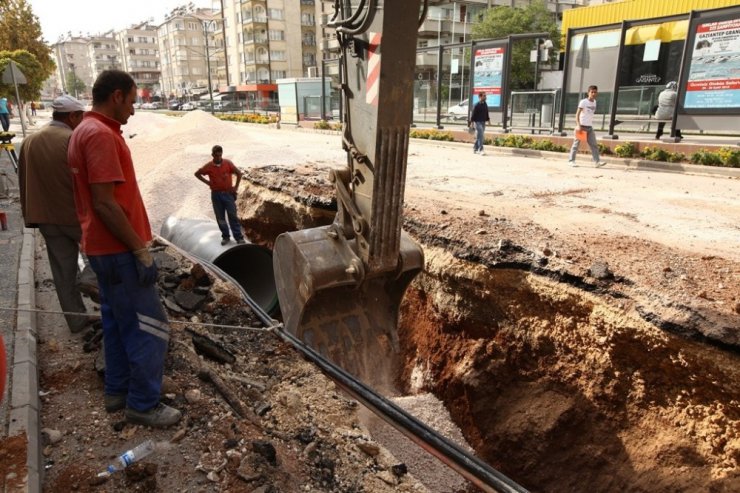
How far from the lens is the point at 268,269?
25.5 ft

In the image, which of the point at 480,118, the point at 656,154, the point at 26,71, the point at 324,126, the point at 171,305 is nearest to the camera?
the point at 171,305

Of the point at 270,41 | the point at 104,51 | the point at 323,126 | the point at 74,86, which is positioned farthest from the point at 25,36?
the point at 104,51

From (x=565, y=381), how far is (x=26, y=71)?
94.3 feet

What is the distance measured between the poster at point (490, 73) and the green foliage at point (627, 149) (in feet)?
15.5

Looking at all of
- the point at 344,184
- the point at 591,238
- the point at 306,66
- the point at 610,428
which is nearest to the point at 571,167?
the point at 591,238

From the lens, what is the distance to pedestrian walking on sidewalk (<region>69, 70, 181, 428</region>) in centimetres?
273

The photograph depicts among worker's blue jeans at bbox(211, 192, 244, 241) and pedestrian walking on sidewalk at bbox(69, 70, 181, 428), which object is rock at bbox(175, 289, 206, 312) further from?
worker's blue jeans at bbox(211, 192, 244, 241)

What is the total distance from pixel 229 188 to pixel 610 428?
608cm

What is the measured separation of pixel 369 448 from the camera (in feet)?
13.4

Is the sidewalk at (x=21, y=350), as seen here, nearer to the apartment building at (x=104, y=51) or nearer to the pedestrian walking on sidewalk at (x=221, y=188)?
the pedestrian walking on sidewalk at (x=221, y=188)

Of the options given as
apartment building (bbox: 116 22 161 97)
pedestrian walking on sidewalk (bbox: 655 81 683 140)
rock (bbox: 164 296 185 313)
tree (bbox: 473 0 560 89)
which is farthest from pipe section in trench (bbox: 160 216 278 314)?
apartment building (bbox: 116 22 161 97)

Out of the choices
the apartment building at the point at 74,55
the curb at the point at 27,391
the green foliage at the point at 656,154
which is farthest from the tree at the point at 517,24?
the apartment building at the point at 74,55

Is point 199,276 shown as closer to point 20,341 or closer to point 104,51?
point 20,341

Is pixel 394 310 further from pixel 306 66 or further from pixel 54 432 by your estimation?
pixel 306 66
